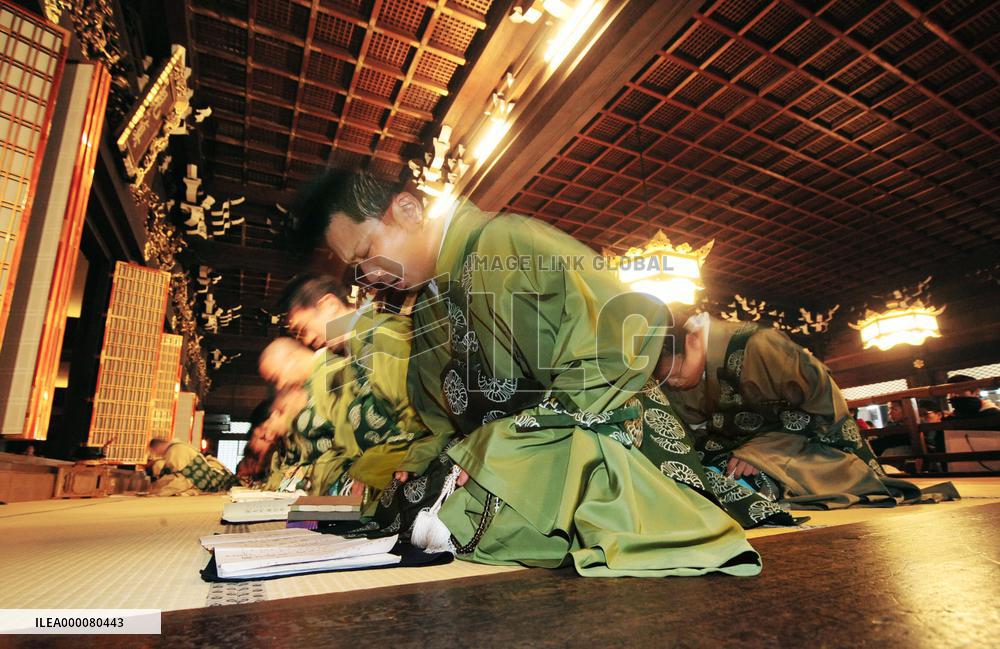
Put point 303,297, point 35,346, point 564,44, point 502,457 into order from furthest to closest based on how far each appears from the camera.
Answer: point 564,44
point 303,297
point 35,346
point 502,457

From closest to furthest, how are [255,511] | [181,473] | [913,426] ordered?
1. [255,511]
2. [913,426]
3. [181,473]

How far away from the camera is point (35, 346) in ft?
9.48

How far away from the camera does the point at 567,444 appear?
1402 millimetres

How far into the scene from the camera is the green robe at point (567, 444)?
1.15 metres

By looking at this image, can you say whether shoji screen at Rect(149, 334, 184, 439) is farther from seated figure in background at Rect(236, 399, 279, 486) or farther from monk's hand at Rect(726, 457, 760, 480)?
monk's hand at Rect(726, 457, 760, 480)

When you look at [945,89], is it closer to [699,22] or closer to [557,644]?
→ [699,22]

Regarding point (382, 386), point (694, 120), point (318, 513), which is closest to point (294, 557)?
point (318, 513)

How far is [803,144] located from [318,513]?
22.1 ft

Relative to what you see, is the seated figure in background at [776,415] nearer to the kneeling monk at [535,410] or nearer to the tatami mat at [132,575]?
the kneeling monk at [535,410]

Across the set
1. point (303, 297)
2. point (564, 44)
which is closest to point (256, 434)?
point (303, 297)

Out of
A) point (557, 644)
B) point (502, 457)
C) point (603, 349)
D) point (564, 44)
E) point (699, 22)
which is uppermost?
point (699, 22)

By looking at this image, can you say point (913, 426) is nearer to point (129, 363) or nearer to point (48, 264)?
point (48, 264)

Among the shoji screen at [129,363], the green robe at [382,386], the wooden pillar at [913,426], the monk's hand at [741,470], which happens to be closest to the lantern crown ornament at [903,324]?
the wooden pillar at [913,426]

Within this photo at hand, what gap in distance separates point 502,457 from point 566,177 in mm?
6037
